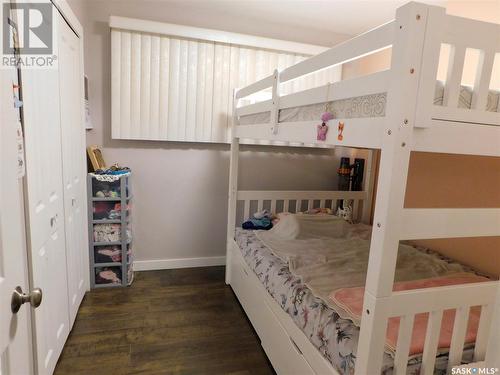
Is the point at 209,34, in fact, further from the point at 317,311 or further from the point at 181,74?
the point at 317,311

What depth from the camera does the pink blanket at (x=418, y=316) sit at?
1299 mm

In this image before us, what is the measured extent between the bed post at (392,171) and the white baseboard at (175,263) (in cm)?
227

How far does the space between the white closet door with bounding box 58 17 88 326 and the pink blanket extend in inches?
62.8

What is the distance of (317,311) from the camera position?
59.8 inches

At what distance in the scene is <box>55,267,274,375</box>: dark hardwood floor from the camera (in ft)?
6.14

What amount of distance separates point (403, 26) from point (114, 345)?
2.16 metres

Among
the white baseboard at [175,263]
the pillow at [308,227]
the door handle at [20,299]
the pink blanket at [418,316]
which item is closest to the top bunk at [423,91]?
the pink blanket at [418,316]

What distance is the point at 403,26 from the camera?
938 millimetres

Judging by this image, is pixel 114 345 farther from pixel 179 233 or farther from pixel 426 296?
pixel 426 296

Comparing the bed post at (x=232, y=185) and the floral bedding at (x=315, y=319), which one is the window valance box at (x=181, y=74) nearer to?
the bed post at (x=232, y=185)

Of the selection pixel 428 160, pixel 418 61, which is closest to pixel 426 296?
pixel 418 61

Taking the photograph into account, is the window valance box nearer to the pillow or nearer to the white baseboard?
the pillow

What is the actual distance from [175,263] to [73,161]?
142 centimetres

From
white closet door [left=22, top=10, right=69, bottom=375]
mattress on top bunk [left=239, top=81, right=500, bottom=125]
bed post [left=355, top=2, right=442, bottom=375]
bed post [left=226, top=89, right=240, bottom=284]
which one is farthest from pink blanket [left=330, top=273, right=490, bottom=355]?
bed post [left=226, top=89, right=240, bottom=284]
